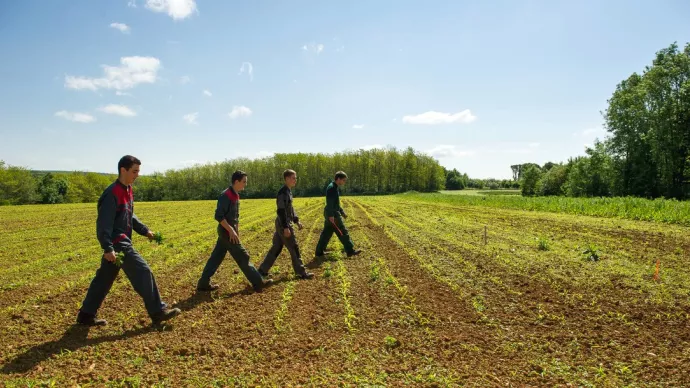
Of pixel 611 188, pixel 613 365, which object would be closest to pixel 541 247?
pixel 613 365

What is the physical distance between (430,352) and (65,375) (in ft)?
14.1

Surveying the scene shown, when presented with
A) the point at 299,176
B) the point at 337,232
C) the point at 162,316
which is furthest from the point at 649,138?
the point at 299,176

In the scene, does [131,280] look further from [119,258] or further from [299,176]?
[299,176]

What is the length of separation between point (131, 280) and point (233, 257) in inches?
75.6

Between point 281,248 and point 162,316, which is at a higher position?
point 281,248

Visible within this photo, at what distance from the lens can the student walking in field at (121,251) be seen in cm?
491

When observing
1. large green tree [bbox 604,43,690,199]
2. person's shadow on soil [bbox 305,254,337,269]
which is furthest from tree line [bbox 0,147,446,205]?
person's shadow on soil [bbox 305,254,337,269]

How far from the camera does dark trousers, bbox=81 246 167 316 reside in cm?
509

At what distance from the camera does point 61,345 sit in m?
4.79

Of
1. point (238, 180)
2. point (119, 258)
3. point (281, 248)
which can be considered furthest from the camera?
point (281, 248)

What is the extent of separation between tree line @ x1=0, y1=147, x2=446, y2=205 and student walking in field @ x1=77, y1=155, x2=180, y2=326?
81176mm

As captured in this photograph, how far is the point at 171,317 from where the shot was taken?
18.1ft

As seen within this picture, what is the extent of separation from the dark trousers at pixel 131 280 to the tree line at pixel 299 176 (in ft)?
266

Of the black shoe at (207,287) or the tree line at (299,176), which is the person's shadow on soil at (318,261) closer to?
the black shoe at (207,287)
